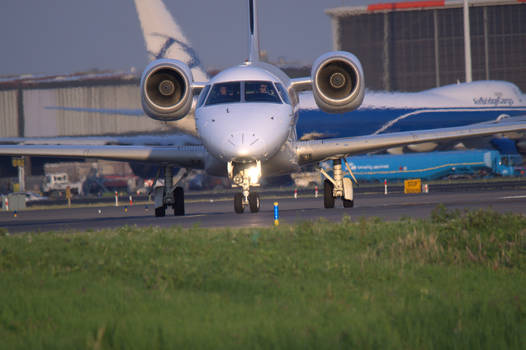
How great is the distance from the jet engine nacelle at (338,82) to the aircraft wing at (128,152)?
3.95 m

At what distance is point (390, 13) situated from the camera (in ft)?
306

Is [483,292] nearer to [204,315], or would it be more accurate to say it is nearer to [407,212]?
[204,315]

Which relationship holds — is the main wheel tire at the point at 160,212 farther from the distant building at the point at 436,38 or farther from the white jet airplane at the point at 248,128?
the distant building at the point at 436,38

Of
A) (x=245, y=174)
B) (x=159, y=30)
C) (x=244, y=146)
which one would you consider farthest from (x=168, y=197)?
(x=159, y=30)

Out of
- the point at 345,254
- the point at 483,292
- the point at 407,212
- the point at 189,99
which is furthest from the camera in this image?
the point at 189,99

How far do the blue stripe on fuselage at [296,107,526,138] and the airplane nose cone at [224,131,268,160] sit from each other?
46.6 metres

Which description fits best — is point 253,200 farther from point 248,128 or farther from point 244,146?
point 244,146

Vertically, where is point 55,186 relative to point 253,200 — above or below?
above

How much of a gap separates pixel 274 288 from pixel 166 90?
1416 centimetres

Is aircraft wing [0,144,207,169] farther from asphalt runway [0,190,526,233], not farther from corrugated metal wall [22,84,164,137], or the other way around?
corrugated metal wall [22,84,164,137]

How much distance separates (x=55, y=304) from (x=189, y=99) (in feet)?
47.5

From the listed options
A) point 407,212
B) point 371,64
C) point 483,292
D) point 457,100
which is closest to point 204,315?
point 483,292

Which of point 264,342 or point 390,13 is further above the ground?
point 390,13

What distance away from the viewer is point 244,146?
57.3ft
